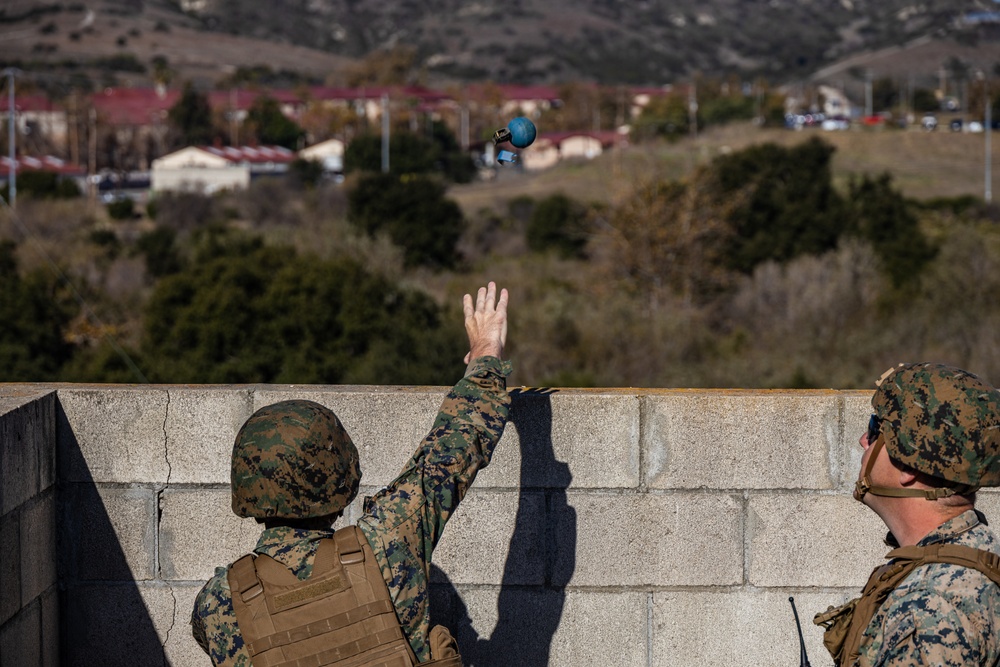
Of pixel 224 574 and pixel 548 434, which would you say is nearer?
pixel 224 574

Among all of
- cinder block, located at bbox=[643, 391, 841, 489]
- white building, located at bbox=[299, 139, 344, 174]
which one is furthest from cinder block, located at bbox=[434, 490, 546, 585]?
white building, located at bbox=[299, 139, 344, 174]

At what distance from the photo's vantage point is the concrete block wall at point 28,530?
12.2 ft

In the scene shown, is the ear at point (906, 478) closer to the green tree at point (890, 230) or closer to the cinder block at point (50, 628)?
the cinder block at point (50, 628)

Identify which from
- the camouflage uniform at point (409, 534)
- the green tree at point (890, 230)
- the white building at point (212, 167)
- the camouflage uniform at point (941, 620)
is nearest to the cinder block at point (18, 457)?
the camouflage uniform at point (409, 534)

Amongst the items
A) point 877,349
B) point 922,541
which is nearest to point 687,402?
point 922,541

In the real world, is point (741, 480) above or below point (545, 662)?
above

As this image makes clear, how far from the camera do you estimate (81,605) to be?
13.9ft

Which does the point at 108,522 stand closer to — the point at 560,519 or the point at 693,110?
the point at 560,519

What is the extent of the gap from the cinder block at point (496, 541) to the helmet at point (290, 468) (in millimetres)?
1387

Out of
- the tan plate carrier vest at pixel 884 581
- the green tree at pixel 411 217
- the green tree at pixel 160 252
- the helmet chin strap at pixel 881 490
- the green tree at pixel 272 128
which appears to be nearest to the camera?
the tan plate carrier vest at pixel 884 581

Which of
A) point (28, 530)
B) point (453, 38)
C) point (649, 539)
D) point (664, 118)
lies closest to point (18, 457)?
point (28, 530)

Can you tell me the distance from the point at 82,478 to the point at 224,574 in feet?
5.24

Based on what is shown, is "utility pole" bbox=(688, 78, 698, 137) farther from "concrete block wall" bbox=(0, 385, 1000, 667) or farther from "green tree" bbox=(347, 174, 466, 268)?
"concrete block wall" bbox=(0, 385, 1000, 667)

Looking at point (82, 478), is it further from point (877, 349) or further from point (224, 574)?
point (877, 349)
